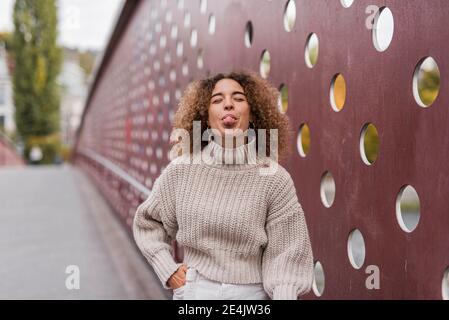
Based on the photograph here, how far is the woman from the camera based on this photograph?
218 centimetres

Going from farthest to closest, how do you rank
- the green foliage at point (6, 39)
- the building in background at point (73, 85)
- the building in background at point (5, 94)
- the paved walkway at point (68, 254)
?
the building in background at point (73, 85) → the building in background at point (5, 94) → the green foliage at point (6, 39) → the paved walkway at point (68, 254)

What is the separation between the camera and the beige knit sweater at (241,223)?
2.18m

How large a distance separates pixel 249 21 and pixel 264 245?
1.94m

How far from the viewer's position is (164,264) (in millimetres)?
2311

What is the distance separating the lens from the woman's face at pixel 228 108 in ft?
7.44

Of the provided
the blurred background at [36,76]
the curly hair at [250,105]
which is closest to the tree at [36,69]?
the blurred background at [36,76]

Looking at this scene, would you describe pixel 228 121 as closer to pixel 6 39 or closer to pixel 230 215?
pixel 230 215

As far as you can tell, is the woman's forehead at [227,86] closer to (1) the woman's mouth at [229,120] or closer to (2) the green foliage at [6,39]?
(1) the woman's mouth at [229,120]

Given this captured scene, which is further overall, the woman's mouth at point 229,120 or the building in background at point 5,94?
the building in background at point 5,94

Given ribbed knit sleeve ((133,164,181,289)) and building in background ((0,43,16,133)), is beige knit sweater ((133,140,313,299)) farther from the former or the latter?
building in background ((0,43,16,133))

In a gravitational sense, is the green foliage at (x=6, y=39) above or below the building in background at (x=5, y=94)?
above

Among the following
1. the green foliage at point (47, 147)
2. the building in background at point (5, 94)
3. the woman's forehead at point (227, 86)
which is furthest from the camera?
the building in background at point (5, 94)

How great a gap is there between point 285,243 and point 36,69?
5104cm

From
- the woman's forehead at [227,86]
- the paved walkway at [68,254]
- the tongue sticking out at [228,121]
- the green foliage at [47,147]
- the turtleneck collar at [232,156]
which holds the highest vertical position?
the woman's forehead at [227,86]
